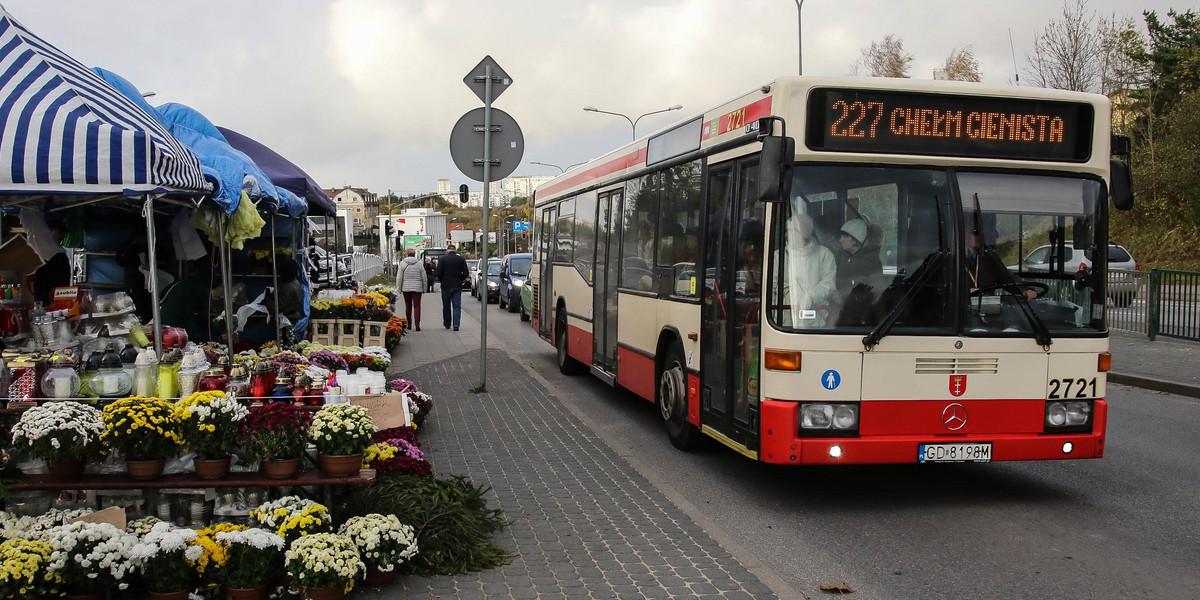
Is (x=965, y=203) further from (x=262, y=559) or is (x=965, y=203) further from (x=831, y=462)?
(x=262, y=559)

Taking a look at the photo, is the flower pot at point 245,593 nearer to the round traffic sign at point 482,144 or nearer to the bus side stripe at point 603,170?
the bus side stripe at point 603,170

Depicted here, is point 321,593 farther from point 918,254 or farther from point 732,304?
point 918,254

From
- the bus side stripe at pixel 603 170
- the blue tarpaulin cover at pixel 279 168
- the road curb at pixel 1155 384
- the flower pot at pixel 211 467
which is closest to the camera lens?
the flower pot at pixel 211 467

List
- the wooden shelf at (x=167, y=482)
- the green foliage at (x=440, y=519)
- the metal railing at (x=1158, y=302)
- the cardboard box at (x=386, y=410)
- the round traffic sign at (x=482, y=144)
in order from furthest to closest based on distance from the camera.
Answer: the metal railing at (x=1158, y=302)
the round traffic sign at (x=482, y=144)
the cardboard box at (x=386, y=410)
the green foliage at (x=440, y=519)
the wooden shelf at (x=167, y=482)

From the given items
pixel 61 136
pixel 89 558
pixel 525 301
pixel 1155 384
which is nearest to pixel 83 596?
pixel 89 558

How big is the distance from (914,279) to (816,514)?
1761 millimetres

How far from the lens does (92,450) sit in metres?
4.96

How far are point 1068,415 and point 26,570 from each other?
20.8 ft

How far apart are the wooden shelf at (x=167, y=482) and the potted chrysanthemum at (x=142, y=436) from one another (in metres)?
0.06

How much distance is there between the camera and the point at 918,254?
658 centimetres

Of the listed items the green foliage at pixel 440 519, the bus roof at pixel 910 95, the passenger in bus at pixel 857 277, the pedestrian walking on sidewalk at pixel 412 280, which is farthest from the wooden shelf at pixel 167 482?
the pedestrian walking on sidewalk at pixel 412 280

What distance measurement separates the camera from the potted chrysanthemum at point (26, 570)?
430 cm

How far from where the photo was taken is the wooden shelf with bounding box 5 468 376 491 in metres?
4.90

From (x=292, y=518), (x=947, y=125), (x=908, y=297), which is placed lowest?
(x=292, y=518)
